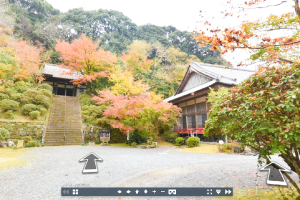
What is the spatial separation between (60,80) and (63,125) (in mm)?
10034

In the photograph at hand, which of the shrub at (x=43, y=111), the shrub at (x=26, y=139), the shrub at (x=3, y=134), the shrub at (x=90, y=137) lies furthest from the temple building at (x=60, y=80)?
the shrub at (x=3, y=134)

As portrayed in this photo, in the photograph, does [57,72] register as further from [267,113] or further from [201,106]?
[267,113]

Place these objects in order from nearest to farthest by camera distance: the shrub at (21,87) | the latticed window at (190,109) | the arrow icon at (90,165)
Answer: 1. the arrow icon at (90,165)
2. the shrub at (21,87)
3. the latticed window at (190,109)

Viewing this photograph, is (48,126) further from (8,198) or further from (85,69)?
(8,198)

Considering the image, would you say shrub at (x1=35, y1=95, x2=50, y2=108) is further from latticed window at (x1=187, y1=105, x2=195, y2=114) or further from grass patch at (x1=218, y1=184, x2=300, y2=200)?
grass patch at (x1=218, y1=184, x2=300, y2=200)

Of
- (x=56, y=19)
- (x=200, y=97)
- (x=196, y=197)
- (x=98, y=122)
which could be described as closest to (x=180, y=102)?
(x=200, y=97)

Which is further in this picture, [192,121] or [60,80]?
[60,80]

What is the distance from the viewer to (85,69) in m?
17.0

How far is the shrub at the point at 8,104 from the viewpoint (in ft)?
36.4

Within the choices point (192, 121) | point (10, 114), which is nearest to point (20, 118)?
point (10, 114)

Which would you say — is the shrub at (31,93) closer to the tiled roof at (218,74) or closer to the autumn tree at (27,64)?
the autumn tree at (27,64)

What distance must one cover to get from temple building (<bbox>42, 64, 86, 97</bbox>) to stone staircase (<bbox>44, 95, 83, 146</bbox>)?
4308 mm

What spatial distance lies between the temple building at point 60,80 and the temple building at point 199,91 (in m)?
12.7

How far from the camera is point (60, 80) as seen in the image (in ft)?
67.1
